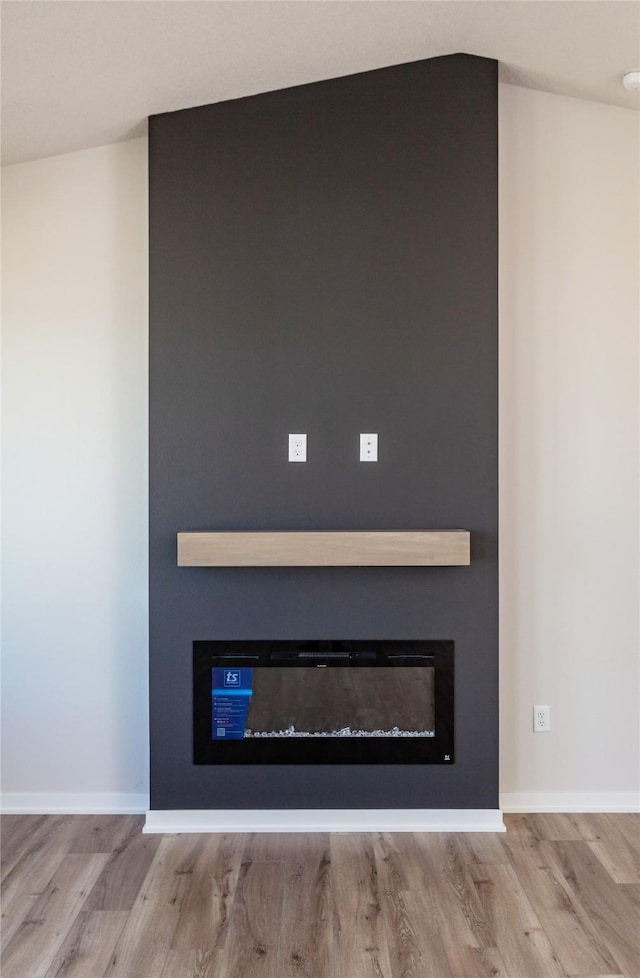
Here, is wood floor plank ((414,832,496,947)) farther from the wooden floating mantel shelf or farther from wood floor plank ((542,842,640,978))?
the wooden floating mantel shelf

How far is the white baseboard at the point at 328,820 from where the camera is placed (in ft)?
10.3

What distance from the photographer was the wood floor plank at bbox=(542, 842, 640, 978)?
2326 millimetres

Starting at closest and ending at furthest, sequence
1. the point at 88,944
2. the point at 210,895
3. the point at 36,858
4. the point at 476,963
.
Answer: the point at 476,963, the point at 88,944, the point at 210,895, the point at 36,858

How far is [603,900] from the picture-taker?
2609 millimetres

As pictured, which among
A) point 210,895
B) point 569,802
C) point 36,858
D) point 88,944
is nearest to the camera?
point 88,944

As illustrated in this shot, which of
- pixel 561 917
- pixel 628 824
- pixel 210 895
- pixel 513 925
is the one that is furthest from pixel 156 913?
pixel 628 824

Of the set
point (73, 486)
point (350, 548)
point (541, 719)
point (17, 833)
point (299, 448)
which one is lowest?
point (17, 833)

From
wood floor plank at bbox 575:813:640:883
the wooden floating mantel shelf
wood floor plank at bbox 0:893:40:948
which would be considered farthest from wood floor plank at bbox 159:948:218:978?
wood floor plank at bbox 575:813:640:883

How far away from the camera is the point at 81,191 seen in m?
3.39

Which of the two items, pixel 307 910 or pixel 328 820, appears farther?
pixel 328 820

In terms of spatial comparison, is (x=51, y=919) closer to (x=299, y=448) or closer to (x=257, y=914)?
(x=257, y=914)

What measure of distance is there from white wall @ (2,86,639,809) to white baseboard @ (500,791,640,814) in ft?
0.04

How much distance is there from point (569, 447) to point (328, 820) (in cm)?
172

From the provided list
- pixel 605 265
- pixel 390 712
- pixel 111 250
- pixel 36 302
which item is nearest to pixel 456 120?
pixel 605 265
